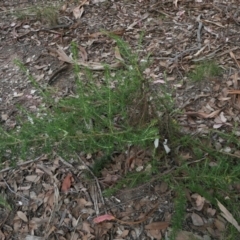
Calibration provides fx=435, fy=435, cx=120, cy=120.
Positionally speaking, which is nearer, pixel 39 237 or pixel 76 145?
pixel 76 145

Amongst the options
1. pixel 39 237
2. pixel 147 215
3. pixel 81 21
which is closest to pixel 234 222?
pixel 147 215

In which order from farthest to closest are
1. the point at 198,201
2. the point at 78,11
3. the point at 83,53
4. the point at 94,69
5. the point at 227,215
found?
the point at 78,11, the point at 83,53, the point at 94,69, the point at 198,201, the point at 227,215

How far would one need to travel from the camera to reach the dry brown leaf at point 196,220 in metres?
1.78

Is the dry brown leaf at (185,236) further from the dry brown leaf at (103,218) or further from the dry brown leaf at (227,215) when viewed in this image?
the dry brown leaf at (103,218)

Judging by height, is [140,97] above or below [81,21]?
above

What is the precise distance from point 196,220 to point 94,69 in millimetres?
1082

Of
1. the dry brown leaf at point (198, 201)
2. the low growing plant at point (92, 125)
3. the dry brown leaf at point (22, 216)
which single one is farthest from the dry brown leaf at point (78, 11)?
the dry brown leaf at point (198, 201)

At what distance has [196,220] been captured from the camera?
5.85ft

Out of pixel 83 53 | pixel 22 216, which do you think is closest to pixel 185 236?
pixel 22 216

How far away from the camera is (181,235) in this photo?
68.7 inches

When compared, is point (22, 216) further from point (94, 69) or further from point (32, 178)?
point (94, 69)

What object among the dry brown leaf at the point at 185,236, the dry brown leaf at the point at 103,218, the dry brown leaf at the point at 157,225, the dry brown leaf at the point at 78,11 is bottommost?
the dry brown leaf at the point at 185,236

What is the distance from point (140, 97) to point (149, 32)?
1.01 meters

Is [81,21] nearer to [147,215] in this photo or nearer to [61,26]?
[61,26]
